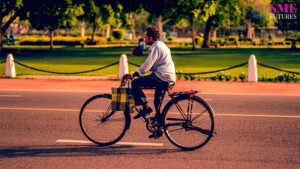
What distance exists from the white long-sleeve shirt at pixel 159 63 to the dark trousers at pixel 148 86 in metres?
0.08

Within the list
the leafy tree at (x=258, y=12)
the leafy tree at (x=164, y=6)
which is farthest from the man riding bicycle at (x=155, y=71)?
the leafy tree at (x=258, y=12)

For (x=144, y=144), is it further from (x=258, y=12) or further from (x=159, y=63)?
(x=258, y=12)

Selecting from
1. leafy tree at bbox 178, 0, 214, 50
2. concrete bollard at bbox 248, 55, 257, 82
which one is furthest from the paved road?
leafy tree at bbox 178, 0, 214, 50

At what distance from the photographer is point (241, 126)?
7734mm

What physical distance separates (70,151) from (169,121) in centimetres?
155

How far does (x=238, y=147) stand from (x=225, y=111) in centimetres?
325

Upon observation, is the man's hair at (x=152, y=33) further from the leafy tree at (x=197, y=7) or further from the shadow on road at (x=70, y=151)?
the leafy tree at (x=197, y=7)

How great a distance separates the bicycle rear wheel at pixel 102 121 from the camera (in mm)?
6047

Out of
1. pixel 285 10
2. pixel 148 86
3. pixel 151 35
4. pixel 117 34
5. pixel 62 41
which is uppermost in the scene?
pixel 285 10

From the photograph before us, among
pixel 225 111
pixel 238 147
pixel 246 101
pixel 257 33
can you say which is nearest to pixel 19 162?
pixel 238 147

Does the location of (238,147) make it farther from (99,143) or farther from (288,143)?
(99,143)

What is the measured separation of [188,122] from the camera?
5.96 meters

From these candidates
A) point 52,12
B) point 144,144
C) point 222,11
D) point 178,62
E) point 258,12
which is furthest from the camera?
point 258,12

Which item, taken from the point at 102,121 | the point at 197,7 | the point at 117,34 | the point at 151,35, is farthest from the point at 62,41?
the point at 151,35
